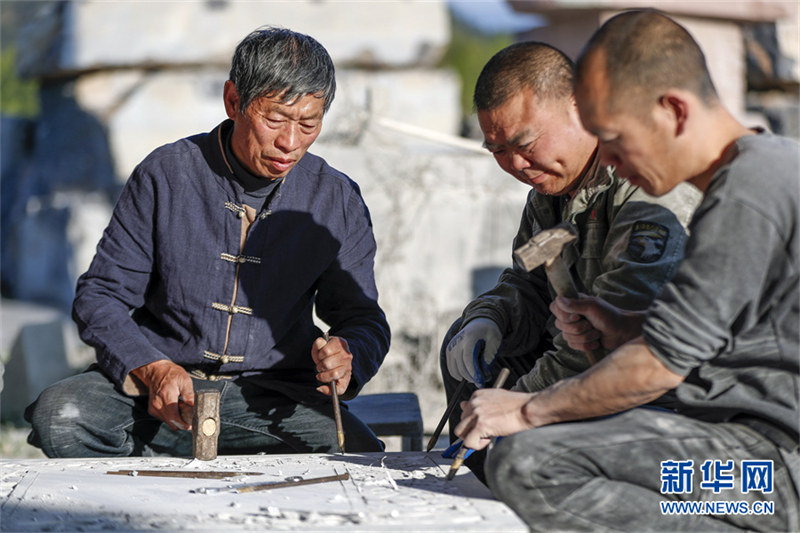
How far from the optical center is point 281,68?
2.99m

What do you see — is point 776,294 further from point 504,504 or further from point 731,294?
point 504,504

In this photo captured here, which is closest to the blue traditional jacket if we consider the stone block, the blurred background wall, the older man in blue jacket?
the older man in blue jacket

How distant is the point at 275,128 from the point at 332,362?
81cm

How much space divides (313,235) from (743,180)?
1707 millimetres

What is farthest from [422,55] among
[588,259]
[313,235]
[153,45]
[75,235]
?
[588,259]


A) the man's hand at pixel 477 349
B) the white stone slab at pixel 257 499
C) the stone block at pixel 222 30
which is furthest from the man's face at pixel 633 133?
the stone block at pixel 222 30

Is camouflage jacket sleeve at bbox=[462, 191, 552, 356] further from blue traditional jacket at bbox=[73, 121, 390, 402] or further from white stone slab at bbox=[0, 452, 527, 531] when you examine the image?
white stone slab at bbox=[0, 452, 527, 531]

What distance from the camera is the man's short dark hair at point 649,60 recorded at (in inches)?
80.7

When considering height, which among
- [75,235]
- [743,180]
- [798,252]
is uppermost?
[743,180]

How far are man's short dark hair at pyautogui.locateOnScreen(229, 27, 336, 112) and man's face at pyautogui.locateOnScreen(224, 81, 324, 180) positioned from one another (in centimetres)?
3

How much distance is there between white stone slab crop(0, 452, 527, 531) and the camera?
215 cm

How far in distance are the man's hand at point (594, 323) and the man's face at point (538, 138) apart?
19.7 inches

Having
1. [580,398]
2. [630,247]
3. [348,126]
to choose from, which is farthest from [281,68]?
[348,126]

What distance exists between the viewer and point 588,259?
2746 millimetres
